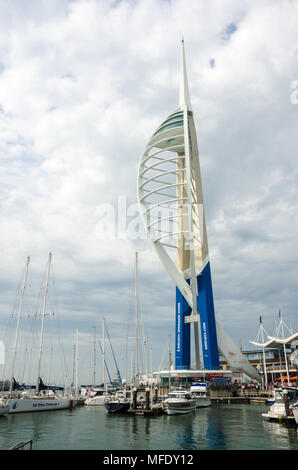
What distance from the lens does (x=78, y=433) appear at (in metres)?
22.8

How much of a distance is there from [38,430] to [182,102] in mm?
45356

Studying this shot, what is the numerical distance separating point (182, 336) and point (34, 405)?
21.5 metres

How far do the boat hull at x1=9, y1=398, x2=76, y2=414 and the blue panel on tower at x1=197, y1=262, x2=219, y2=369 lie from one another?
18.5m

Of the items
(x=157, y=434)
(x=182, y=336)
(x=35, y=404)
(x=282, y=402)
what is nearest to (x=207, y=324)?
(x=182, y=336)

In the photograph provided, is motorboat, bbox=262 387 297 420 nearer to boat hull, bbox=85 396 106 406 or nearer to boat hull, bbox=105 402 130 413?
boat hull, bbox=105 402 130 413

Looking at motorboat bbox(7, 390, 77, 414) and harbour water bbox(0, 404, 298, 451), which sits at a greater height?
motorboat bbox(7, 390, 77, 414)

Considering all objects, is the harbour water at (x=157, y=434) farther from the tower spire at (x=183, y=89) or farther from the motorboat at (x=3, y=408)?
the tower spire at (x=183, y=89)

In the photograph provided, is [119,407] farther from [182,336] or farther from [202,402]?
[182,336]

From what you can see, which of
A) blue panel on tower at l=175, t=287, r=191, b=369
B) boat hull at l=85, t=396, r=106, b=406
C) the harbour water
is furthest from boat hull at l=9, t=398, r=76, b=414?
blue panel on tower at l=175, t=287, r=191, b=369

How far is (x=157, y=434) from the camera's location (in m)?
21.1

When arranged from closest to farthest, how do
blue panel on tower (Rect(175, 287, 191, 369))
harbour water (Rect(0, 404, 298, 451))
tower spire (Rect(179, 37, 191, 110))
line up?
harbour water (Rect(0, 404, 298, 451)) → blue panel on tower (Rect(175, 287, 191, 369)) → tower spire (Rect(179, 37, 191, 110))

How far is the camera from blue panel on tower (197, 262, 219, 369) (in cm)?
4850

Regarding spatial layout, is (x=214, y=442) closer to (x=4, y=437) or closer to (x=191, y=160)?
(x=4, y=437)
